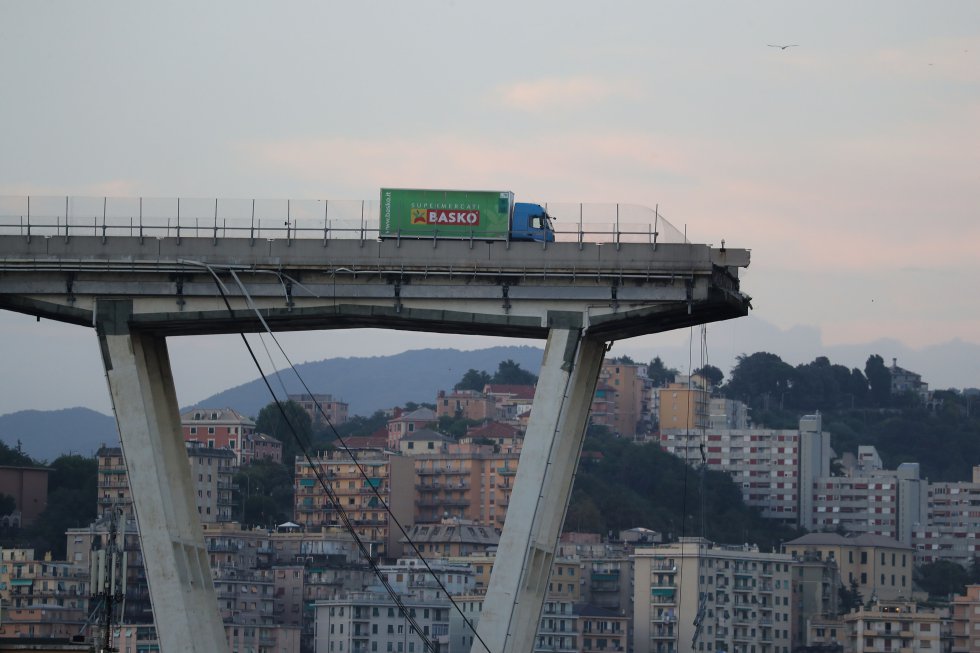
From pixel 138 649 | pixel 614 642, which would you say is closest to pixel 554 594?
pixel 614 642

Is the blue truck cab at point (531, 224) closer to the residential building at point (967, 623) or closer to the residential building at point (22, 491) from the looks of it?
the residential building at point (967, 623)

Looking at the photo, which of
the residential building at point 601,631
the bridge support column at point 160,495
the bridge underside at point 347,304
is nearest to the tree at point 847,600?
the residential building at point 601,631

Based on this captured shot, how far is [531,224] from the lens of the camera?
2208 inches

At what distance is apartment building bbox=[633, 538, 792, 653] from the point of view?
578 ft

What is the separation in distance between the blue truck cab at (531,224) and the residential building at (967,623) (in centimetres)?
12064

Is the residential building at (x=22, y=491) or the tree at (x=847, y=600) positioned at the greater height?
the residential building at (x=22, y=491)

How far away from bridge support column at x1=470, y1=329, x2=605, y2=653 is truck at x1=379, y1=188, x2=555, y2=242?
3.02m

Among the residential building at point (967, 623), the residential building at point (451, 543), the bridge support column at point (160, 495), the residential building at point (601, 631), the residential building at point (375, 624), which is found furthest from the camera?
the residential building at point (451, 543)

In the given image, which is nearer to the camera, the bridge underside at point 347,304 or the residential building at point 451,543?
the bridge underside at point 347,304

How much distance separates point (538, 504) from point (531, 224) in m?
7.64

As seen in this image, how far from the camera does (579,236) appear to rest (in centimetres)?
5578

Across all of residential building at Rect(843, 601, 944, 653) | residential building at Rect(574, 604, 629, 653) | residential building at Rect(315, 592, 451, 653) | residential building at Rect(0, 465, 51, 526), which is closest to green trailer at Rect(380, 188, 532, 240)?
residential building at Rect(315, 592, 451, 653)

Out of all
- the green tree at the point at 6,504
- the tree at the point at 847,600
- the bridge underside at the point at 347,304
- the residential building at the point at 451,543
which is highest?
the bridge underside at the point at 347,304

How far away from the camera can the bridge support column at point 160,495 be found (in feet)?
179
